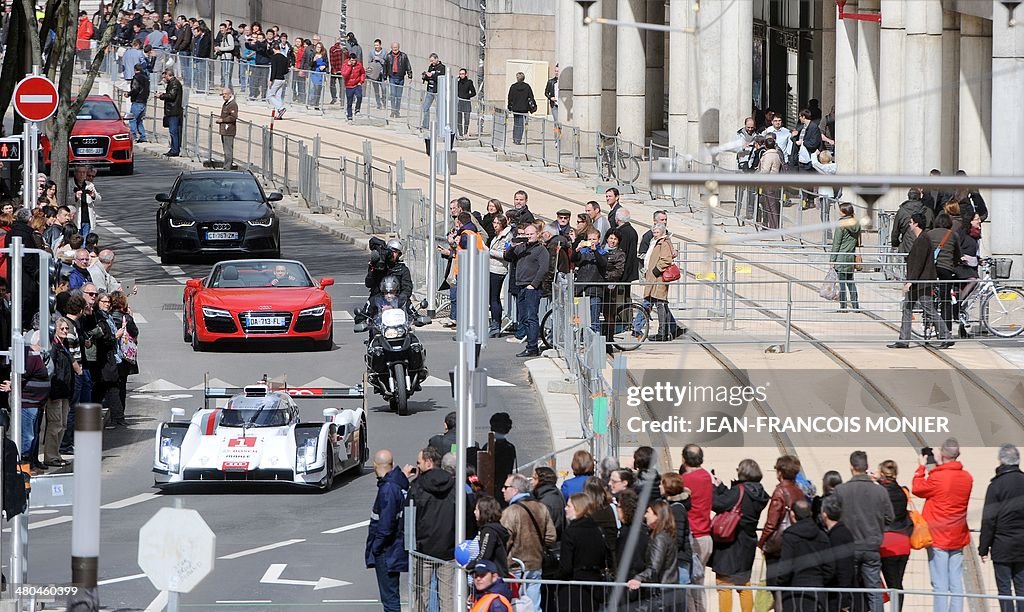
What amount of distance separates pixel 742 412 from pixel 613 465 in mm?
6268

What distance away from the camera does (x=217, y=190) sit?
3422 cm

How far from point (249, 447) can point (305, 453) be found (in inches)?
21.2

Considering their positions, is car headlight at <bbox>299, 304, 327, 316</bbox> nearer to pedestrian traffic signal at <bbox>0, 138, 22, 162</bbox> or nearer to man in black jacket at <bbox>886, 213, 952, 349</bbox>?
pedestrian traffic signal at <bbox>0, 138, 22, 162</bbox>

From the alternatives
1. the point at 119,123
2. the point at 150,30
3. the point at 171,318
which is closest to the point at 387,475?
the point at 171,318

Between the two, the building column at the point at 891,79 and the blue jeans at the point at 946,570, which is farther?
the building column at the point at 891,79

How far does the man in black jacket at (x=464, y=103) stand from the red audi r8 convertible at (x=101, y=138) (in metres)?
7.97

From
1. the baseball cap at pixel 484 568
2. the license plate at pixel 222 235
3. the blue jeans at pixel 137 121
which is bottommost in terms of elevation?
the baseball cap at pixel 484 568

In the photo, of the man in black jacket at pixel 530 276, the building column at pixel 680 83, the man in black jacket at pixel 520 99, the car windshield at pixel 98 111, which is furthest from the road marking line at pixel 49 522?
the man in black jacket at pixel 520 99

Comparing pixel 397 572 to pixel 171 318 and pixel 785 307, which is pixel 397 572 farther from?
pixel 171 318

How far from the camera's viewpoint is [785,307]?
78.2ft

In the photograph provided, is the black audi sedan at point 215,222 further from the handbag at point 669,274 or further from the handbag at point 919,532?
the handbag at point 919,532

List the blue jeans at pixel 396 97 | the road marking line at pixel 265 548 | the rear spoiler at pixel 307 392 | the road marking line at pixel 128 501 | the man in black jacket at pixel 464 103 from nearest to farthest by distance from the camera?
the road marking line at pixel 265 548 → the road marking line at pixel 128 501 → the rear spoiler at pixel 307 392 → the man in black jacket at pixel 464 103 → the blue jeans at pixel 396 97

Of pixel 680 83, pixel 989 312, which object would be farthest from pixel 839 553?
pixel 680 83

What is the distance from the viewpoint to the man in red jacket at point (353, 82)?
165 ft
